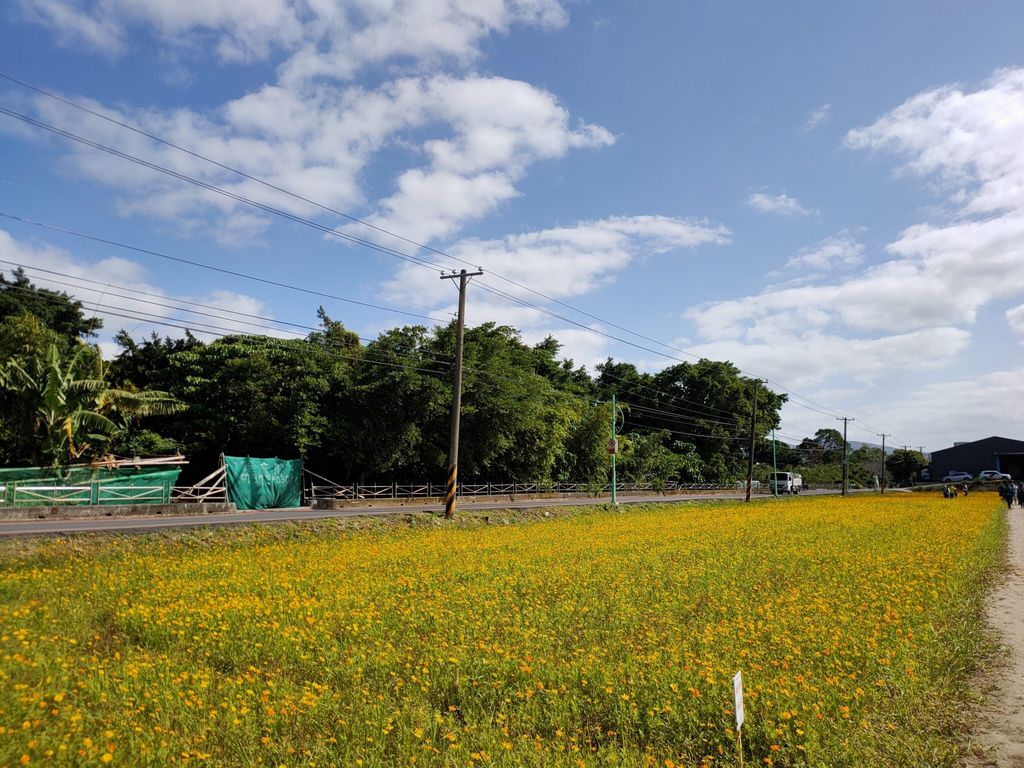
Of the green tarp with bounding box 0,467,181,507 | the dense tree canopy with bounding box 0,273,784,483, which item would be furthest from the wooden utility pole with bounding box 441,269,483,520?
the green tarp with bounding box 0,467,181,507

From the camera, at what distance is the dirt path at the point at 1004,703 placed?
203 inches

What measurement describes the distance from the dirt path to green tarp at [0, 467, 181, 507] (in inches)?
944

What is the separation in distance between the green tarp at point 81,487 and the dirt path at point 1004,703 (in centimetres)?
2399

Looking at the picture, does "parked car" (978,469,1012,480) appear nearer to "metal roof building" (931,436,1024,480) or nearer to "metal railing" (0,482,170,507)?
"metal roof building" (931,436,1024,480)

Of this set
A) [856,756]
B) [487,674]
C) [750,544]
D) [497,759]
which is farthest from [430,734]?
[750,544]

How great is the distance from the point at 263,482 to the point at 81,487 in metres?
7.23

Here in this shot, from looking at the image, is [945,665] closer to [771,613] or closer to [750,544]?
[771,613]

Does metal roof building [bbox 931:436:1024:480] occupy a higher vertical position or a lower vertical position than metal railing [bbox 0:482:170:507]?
higher

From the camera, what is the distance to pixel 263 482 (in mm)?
27656

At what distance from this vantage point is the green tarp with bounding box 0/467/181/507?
20359mm

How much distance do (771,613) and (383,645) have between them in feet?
17.6

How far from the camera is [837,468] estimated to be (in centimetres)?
10219

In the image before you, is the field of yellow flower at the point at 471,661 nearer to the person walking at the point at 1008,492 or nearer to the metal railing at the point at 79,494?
the metal railing at the point at 79,494

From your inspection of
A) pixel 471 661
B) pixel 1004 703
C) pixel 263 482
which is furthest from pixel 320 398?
pixel 1004 703
